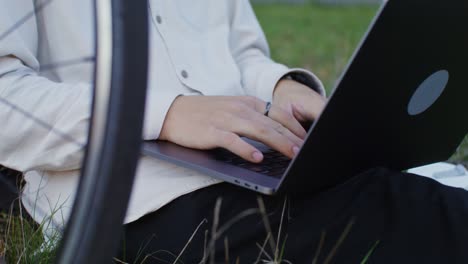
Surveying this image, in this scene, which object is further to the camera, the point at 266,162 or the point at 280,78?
the point at 280,78

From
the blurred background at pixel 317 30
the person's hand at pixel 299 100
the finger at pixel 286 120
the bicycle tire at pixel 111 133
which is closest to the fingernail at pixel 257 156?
the finger at pixel 286 120

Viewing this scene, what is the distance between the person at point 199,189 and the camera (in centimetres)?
112

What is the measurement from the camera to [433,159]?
1342 millimetres

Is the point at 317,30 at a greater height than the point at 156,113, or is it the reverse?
the point at 156,113

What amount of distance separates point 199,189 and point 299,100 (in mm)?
Answer: 315

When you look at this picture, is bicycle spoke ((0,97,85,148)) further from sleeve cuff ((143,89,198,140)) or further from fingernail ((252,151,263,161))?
fingernail ((252,151,263,161))

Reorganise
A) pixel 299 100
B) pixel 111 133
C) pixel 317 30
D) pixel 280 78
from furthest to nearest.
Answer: pixel 317 30
pixel 280 78
pixel 299 100
pixel 111 133

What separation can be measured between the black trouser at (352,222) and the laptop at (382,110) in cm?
3

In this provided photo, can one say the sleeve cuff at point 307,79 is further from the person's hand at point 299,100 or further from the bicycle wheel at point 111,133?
the bicycle wheel at point 111,133

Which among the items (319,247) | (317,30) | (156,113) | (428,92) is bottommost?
(317,30)

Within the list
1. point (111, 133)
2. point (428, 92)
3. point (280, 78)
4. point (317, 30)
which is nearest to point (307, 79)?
point (280, 78)

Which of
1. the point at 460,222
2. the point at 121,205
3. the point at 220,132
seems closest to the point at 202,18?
the point at 220,132

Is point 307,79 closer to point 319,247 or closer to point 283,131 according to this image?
point 283,131

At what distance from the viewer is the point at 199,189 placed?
1.18 m
